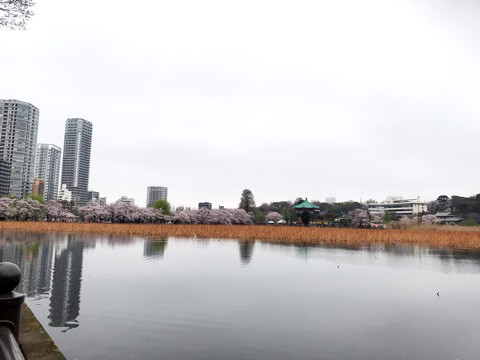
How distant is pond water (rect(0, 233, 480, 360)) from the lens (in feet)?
21.1

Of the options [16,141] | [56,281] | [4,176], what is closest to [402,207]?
[4,176]

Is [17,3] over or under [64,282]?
over

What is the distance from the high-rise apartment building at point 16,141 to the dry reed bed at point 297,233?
138515 millimetres

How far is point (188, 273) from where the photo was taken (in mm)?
14383

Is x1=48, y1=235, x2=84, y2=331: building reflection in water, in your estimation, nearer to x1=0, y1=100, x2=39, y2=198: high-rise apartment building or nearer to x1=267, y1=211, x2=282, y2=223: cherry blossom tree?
x1=267, y1=211, x2=282, y2=223: cherry blossom tree

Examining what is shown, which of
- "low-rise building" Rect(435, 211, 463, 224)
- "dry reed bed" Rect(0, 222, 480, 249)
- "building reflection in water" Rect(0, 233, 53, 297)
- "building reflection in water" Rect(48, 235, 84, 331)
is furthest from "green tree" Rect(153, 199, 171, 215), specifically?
"low-rise building" Rect(435, 211, 463, 224)

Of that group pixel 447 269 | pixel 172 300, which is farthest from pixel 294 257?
pixel 172 300

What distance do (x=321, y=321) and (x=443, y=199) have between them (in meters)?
181

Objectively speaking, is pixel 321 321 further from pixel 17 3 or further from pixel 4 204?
pixel 4 204

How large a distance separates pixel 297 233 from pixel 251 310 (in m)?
28.6

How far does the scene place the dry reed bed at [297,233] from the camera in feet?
108

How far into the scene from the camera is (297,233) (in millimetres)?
36781

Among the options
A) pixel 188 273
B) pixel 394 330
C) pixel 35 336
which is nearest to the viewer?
pixel 35 336

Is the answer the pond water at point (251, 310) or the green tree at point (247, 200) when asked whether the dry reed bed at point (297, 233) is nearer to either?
the pond water at point (251, 310)
